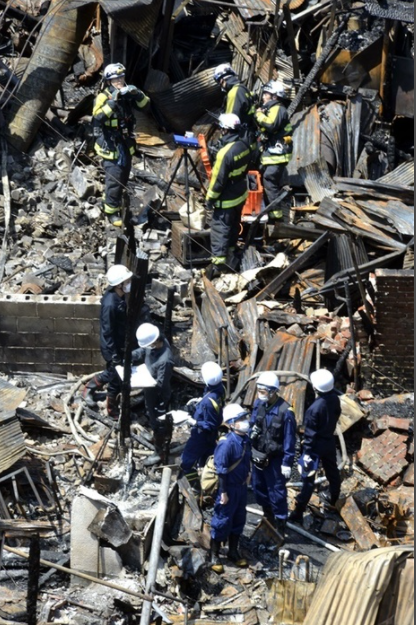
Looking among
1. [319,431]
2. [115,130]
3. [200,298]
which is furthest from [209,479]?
[115,130]

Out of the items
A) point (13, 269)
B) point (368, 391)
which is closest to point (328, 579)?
point (368, 391)

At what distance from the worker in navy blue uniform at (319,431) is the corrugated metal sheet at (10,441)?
2653 millimetres

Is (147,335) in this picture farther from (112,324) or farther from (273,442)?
(273,442)

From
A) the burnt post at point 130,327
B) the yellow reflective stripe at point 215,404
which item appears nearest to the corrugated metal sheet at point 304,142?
the burnt post at point 130,327

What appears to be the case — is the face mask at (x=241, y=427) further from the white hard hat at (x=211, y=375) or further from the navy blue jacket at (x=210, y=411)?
the white hard hat at (x=211, y=375)

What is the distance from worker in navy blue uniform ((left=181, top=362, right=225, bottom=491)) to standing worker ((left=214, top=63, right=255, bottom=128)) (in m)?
5.09

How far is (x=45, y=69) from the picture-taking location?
15.3 meters

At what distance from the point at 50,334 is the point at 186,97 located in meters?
5.85

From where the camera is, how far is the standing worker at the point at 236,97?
14.1m

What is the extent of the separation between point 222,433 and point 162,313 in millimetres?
2114

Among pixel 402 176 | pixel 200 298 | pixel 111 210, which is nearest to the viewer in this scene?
pixel 200 298

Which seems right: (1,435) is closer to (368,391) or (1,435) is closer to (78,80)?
(368,391)

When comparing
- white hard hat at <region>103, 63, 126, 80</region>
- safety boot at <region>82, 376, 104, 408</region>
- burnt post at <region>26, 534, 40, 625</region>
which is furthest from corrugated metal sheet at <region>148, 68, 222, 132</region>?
burnt post at <region>26, 534, 40, 625</region>

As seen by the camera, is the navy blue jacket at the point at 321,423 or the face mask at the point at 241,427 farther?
the navy blue jacket at the point at 321,423
